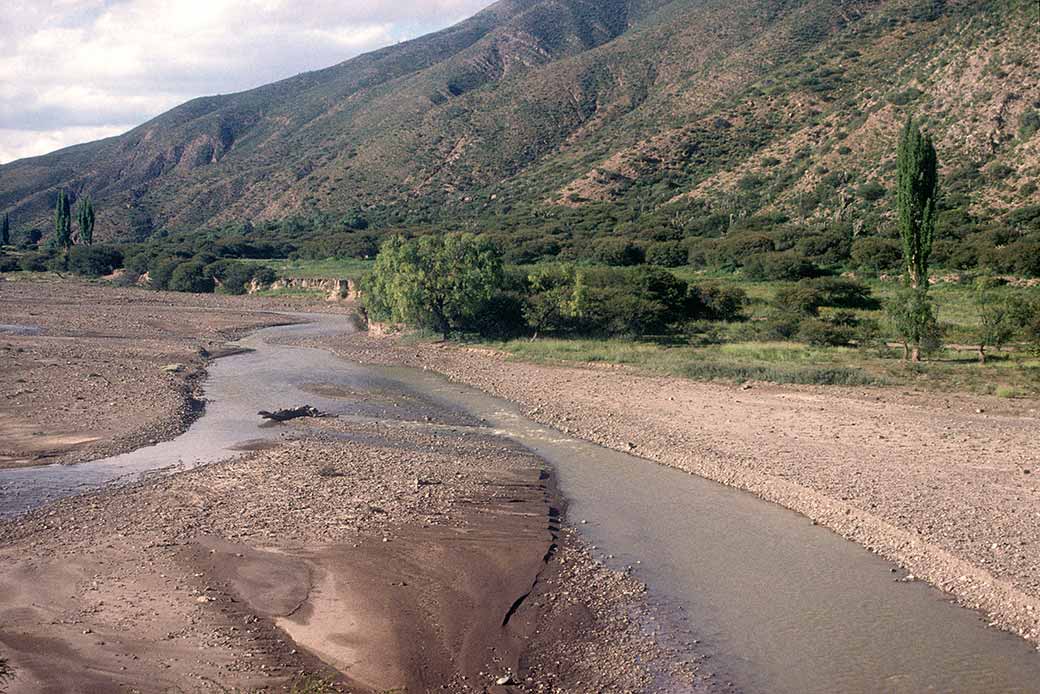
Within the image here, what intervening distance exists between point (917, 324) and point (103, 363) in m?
29.5

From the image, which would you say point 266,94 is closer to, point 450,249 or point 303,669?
point 450,249

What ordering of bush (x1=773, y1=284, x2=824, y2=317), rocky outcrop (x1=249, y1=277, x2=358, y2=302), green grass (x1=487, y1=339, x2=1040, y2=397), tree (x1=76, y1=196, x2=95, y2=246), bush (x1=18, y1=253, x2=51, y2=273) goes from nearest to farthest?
1. green grass (x1=487, y1=339, x2=1040, y2=397)
2. bush (x1=773, y1=284, x2=824, y2=317)
3. rocky outcrop (x1=249, y1=277, x2=358, y2=302)
4. bush (x1=18, y1=253, x2=51, y2=273)
5. tree (x1=76, y1=196, x2=95, y2=246)

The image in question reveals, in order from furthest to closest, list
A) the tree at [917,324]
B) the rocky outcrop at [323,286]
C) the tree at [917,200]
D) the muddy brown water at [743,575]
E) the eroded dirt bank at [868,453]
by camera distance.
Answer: the rocky outcrop at [323,286], the tree at [917,200], the tree at [917,324], the eroded dirt bank at [868,453], the muddy brown water at [743,575]

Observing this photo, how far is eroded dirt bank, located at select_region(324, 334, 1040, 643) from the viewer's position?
13992mm

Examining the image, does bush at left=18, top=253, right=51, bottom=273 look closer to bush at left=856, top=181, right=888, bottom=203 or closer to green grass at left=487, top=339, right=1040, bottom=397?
green grass at left=487, top=339, right=1040, bottom=397

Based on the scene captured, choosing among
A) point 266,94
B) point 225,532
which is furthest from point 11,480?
point 266,94

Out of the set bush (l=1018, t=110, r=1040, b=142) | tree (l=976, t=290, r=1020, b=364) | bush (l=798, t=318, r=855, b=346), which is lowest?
bush (l=798, t=318, r=855, b=346)

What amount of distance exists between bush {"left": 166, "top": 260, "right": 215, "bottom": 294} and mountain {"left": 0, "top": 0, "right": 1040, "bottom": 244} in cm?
2231

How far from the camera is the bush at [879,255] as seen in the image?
46.0m

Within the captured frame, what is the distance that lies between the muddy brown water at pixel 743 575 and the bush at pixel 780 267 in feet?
87.0

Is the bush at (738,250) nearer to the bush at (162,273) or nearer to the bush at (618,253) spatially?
the bush at (618,253)

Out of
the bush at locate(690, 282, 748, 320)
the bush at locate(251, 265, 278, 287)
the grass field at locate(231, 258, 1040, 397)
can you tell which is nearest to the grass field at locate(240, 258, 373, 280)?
the bush at locate(251, 265, 278, 287)

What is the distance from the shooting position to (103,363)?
33.7m

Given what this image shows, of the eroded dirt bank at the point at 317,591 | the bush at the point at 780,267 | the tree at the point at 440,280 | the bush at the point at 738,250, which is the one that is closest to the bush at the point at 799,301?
the bush at the point at 780,267
